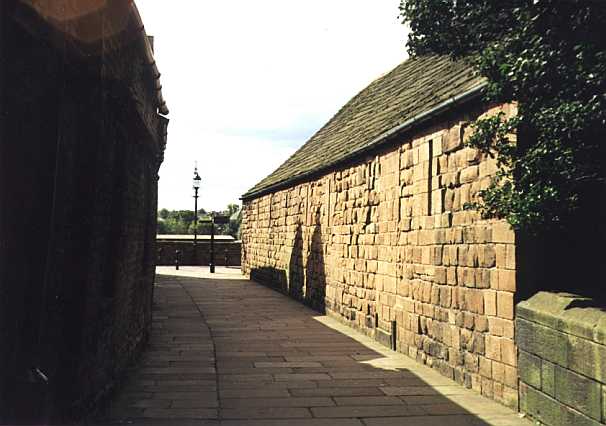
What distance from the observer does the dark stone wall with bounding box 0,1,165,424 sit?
3.48 metres

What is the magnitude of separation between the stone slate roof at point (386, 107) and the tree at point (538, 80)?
1.67ft

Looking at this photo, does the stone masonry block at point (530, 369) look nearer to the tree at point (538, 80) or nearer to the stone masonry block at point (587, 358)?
the stone masonry block at point (587, 358)

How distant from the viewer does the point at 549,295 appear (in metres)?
4.67

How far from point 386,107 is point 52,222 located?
8110 mm

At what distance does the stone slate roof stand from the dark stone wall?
119 inches

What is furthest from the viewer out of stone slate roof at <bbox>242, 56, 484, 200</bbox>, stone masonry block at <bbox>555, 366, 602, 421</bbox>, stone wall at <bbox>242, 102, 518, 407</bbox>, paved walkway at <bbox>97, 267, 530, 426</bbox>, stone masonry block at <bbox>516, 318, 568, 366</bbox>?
stone slate roof at <bbox>242, 56, 484, 200</bbox>

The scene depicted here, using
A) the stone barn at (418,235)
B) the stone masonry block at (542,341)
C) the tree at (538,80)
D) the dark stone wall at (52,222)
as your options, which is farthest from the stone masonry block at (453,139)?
the dark stone wall at (52,222)

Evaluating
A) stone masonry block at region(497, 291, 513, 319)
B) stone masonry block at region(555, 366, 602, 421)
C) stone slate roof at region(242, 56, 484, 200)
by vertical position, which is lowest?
stone masonry block at region(555, 366, 602, 421)

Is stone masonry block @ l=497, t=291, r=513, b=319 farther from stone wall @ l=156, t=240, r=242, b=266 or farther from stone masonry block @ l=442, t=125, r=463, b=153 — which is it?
stone wall @ l=156, t=240, r=242, b=266

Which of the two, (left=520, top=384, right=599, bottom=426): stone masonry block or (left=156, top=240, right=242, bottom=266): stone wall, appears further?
(left=156, top=240, right=242, bottom=266): stone wall

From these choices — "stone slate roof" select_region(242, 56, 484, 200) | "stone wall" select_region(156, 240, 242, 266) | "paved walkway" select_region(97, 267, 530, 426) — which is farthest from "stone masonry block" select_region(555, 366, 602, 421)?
"stone wall" select_region(156, 240, 242, 266)

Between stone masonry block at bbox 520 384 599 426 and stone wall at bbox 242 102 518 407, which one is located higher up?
Answer: stone wall at bbox 242 102 518 407

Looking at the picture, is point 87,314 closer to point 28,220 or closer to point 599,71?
point 28,220

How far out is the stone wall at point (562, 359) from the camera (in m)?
3.79
